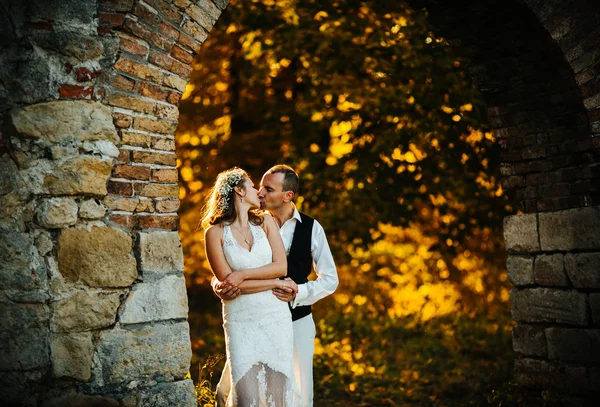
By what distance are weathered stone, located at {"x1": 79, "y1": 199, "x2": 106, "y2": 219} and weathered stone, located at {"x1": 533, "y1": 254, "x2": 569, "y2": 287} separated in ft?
13.0

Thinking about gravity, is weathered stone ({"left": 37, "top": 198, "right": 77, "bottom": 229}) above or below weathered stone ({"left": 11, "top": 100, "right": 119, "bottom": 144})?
below

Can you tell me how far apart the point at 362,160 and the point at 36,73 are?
5.57 m

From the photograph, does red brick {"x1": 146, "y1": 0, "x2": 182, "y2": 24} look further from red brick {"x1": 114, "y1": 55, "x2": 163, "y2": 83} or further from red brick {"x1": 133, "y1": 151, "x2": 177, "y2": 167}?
red brick {"x1": 133, "y1": 151, "x2": 177, "y2": 167}

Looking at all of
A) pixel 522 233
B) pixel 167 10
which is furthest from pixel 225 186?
pixel 522 233

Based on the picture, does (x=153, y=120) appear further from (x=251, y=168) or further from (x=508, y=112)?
(x=251, y=168)

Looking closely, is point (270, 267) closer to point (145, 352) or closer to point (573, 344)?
point (145, 352)

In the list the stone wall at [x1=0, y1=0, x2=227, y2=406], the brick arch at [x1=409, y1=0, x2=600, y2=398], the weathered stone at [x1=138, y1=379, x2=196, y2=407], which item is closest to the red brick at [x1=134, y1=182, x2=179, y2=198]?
the stone wall at [x1=0, y1=0, x2=227, y2=406]

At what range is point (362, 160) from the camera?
856 centimetres

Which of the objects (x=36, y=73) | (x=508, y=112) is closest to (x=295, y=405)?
(x=36, y=73)

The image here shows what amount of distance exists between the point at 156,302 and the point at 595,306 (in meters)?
3.66

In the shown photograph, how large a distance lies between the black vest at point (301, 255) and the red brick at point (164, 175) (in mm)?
999

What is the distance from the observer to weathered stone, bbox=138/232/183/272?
3645 millimetres

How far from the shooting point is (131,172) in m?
3.67

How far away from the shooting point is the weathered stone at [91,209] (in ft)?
11.4
